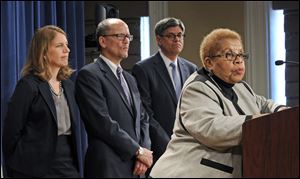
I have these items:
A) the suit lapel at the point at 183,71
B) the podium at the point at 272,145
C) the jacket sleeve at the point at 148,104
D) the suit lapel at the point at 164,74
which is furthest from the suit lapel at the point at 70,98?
the podium at the point at 272,145

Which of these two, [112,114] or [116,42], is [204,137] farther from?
[116,42]

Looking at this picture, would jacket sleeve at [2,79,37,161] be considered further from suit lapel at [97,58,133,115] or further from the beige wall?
the beige wall

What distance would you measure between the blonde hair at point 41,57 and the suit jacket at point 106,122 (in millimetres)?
142

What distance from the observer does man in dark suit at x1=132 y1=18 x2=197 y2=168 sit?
129 inches

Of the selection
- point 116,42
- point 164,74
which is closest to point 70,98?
point 116,42

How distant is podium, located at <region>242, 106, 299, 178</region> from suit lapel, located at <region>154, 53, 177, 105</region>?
1.49 meters

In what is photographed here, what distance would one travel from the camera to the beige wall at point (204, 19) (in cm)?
527

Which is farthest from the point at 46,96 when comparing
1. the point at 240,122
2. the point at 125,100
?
the point at 240,122

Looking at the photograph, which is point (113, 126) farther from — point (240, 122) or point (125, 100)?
point (240, 122)

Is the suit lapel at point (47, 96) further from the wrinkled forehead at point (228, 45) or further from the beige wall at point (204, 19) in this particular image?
the beige wall at point (204, 19)

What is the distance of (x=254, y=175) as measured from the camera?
1.77 meters

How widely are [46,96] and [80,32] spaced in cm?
181

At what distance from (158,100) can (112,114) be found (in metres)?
0.47

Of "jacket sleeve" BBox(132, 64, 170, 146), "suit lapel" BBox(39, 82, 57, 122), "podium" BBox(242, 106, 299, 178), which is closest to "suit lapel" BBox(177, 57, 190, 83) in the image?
"jacket sleeve" BBox(132, 64, 170, 146)
